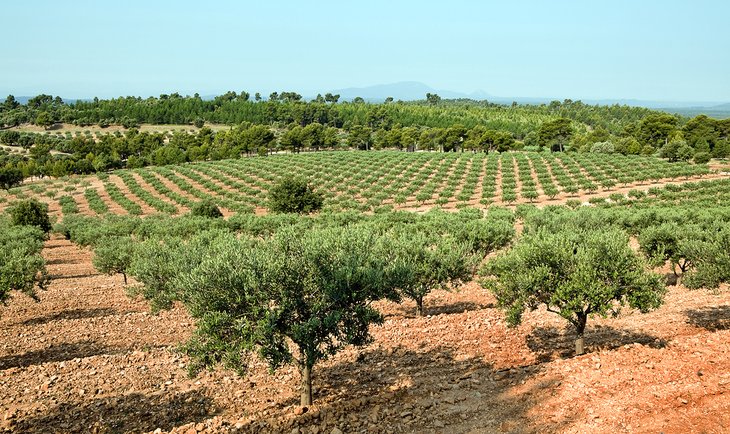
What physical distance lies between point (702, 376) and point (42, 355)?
76.9 feet

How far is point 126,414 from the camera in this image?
14.6m

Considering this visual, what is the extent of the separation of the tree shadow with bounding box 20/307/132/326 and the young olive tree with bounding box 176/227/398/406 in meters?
15.4

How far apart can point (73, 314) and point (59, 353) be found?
6.61 meters

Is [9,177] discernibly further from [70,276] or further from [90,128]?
[90,128]

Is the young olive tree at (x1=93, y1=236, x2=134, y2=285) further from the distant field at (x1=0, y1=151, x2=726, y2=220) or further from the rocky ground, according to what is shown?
the distant field at (x1=0, y1=151, x2=726, y2=220)

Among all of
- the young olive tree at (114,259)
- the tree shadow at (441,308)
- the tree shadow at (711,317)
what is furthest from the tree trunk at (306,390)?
the young olive tree at (114,259)

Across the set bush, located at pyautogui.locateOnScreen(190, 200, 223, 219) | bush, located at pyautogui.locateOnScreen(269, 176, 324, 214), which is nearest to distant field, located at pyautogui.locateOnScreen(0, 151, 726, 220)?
bush, located at pyautogui.locateOnScreen(269, 176, 324, 214)

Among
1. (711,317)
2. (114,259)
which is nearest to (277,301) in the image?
(711,317)

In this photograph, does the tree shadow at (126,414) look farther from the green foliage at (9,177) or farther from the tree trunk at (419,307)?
the green foliage at (9,177)

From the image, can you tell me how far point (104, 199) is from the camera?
291 ft

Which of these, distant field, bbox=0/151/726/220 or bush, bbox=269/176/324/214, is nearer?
bush, bbox=269/176/324/214

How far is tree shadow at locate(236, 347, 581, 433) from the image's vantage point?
42.9 ft

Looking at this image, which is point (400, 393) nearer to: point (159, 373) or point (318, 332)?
point (318, 332)

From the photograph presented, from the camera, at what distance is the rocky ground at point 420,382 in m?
13.0
